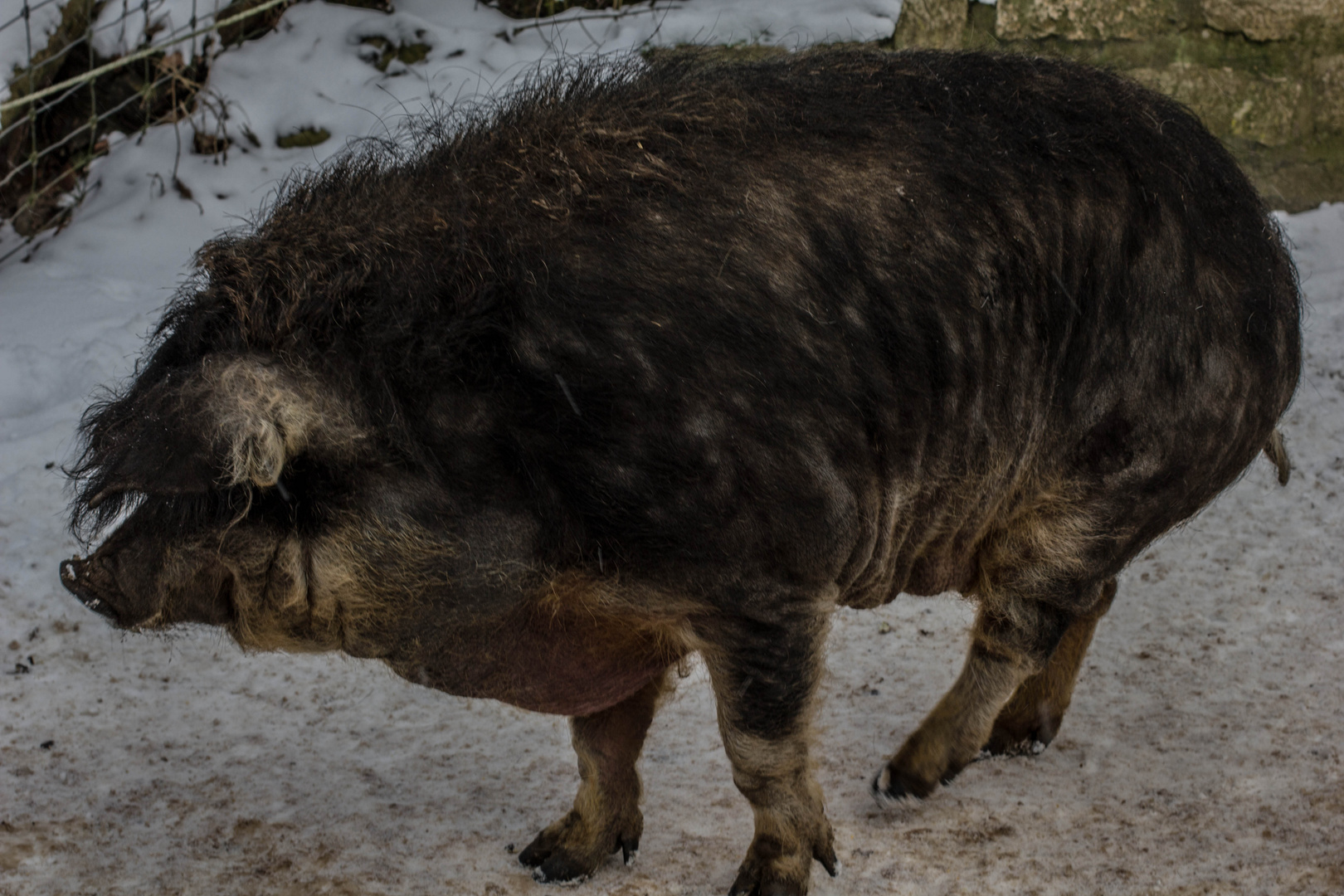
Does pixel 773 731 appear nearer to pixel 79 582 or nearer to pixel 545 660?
pixel 545 660

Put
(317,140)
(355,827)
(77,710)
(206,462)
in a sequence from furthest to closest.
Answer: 1. (317,140)
2. (77,710)
3. (355,827)
4. (206,462)

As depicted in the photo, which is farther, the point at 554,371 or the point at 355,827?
the point at 355,827

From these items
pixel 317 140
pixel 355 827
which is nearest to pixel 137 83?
pixel 317 140

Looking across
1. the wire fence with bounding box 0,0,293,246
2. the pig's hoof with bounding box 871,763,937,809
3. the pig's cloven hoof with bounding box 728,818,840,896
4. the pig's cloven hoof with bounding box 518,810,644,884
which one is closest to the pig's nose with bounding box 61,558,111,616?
the pig's cloven hoof with bounding box 518,810,644,884

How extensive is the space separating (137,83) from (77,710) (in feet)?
11.5

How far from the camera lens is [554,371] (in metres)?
2.45

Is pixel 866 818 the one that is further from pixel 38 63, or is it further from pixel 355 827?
pixel 38 63

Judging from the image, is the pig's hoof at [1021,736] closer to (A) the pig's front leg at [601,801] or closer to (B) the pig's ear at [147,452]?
(A) the pig's front leg at [601,801]

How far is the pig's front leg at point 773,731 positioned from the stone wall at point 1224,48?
4.35 metres

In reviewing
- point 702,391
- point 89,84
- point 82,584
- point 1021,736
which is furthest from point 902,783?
point 89,84

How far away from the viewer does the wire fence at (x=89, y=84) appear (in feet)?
18.6

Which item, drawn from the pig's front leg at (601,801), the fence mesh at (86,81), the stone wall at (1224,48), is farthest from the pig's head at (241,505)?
the stone wall at (1224,48)

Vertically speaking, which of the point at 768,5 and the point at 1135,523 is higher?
the point at 768,5

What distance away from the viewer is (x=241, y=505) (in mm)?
2395
